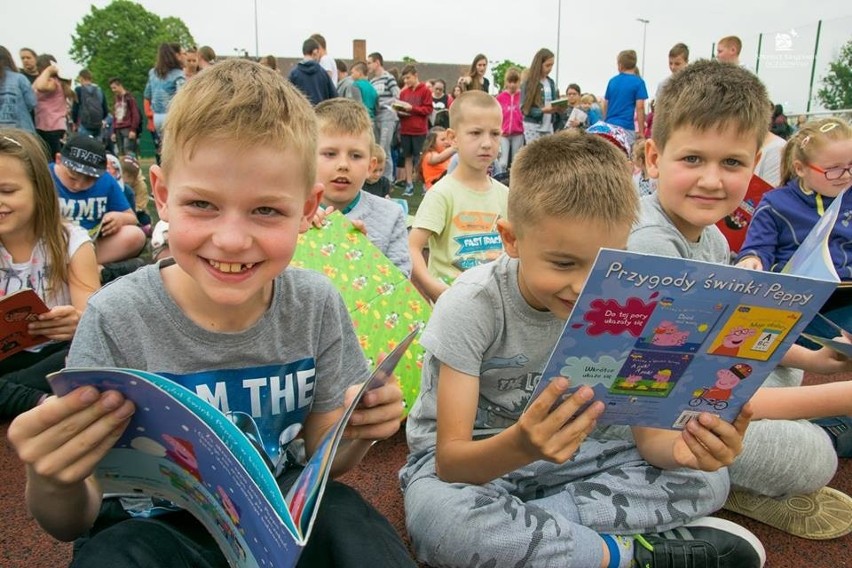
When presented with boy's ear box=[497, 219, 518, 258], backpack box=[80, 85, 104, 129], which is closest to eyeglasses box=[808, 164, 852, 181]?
boy's ear box=[497, 219, 518, 258]

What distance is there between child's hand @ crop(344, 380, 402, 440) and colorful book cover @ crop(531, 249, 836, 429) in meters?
0.29

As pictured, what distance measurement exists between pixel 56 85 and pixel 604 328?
777 cm

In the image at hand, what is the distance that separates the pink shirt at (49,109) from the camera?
22.9 ft

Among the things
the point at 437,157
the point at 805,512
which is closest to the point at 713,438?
the point at 805,512

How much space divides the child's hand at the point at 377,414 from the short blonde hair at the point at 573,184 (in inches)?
22.1

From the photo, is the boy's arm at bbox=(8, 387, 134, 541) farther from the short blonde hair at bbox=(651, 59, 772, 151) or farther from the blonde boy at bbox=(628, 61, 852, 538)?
the short blonde hair at bbox=(651, 59, 772, 151)

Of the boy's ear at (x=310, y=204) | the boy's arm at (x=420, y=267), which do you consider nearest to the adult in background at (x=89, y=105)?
the boy's arm at (x=420, y=267)

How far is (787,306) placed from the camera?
111 centimetres

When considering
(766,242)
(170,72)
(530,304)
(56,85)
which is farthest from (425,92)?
(530,304)

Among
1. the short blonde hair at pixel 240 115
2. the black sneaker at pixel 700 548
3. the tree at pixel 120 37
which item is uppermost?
the tree at pixel 120 37

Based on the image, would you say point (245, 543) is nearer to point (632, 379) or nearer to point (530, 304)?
point (632, 379)

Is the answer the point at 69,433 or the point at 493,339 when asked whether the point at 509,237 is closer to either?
the point at 493,339

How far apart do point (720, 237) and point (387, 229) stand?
4.92 feet

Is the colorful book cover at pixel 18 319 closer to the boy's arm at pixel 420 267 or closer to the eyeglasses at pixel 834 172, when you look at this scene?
the boy's arm at pixel 420 267
